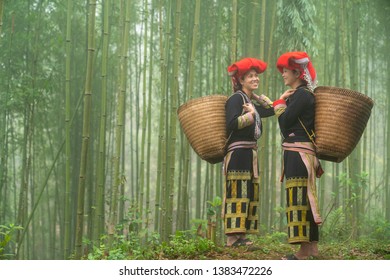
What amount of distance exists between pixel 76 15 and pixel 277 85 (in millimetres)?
2029

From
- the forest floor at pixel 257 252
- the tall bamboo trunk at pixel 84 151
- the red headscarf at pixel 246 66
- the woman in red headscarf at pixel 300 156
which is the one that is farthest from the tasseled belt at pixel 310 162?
the tall bamboo trunk at pixel 84 151

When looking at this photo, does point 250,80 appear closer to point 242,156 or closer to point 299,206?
point 242,156

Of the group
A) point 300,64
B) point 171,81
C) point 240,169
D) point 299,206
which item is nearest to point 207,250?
point 240,169

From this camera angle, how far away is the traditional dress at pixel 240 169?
12.6 feet

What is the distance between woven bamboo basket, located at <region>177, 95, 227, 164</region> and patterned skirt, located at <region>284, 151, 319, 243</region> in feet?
1.64

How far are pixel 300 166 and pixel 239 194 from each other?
470 mm

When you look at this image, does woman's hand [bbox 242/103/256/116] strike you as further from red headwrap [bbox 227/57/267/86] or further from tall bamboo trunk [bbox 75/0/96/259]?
tall bamboo trunk [bbox 75/0/96/259]

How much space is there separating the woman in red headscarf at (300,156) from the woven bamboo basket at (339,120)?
7cm

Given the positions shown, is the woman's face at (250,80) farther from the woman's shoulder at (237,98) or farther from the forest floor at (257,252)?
the forest floor at (257,252)

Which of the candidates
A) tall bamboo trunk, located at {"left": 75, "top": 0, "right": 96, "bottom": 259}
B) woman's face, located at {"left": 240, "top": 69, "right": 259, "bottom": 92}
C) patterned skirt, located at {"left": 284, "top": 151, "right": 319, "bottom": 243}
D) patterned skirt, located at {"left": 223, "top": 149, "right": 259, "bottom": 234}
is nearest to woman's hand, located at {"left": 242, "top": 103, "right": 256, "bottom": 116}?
woman's face, located at {"left": 240, "top": 69, "right": 259, "bottom": 92}

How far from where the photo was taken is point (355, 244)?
4.33 m

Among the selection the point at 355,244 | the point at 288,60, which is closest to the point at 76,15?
the point at 288,60

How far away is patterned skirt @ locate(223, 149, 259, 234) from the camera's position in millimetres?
→ 3877
